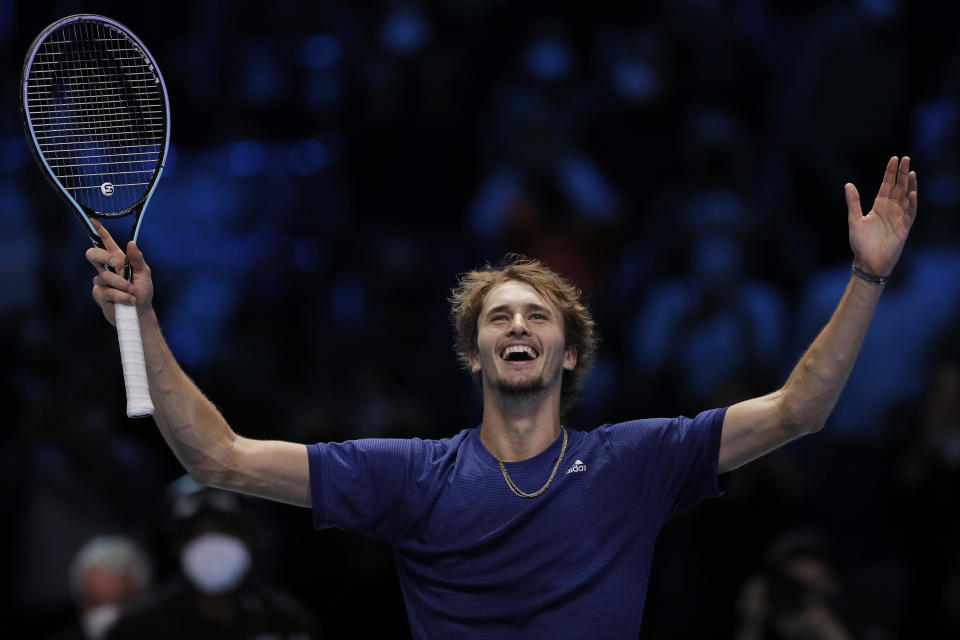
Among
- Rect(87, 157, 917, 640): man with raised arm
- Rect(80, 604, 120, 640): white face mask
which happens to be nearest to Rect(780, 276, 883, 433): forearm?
Rect(87, 157, 917, 640): man with raised arm

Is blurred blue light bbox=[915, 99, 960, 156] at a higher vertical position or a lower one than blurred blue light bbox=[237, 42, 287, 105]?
lower

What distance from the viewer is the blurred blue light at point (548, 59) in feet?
30.9

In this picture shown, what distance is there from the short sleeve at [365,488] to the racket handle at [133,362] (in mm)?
563

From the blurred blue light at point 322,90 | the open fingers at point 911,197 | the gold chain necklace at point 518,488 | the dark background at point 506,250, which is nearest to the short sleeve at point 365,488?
the gold chain necklace at point 518,488

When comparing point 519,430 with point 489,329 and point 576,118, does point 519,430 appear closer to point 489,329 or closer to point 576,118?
point 489,329

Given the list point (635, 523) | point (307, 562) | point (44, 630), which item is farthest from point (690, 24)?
point (635, 523)

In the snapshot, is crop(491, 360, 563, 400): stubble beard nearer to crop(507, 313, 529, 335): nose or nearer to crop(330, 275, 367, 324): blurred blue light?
crop(507, 313, 529, 335): nose

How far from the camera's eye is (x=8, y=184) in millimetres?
10109

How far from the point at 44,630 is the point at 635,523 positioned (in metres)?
4.48

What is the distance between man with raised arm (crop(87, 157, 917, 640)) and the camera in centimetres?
397

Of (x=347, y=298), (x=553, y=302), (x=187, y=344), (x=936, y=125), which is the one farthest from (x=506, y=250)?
(x=553, y=302)

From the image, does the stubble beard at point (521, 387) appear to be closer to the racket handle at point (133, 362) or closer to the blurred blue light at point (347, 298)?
the racket handle at point (133, 362)

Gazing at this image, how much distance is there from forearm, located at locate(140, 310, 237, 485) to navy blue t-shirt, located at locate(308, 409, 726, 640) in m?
0.28

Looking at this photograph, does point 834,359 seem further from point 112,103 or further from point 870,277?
point 112,103
